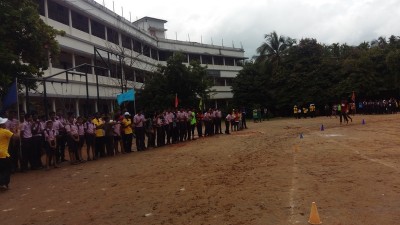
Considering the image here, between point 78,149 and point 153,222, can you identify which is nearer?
point 153,222

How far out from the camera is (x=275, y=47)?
59.9 meters

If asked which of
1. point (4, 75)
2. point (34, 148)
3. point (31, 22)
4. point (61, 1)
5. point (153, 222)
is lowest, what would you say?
point (153, 222)

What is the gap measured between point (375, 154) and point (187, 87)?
3008 cm

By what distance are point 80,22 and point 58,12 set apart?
140 inches

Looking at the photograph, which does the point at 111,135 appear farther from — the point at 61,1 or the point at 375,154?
the point at 61,1

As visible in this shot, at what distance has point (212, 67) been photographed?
216 feet

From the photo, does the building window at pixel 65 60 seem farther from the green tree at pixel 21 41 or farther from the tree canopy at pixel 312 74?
the tree canopy at pixel 312 74

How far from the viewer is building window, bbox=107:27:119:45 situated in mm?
38706

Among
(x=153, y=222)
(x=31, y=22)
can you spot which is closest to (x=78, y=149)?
(x=31, y=22)

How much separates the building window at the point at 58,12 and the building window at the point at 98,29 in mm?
4578

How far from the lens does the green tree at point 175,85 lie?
39.2m

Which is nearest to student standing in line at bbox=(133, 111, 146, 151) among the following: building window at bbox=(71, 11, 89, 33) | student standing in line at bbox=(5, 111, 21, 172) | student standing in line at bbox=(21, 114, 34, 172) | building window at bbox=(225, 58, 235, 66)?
student standing in line at bbox=(21, 114, 34, 172)

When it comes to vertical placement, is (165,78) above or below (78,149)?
above

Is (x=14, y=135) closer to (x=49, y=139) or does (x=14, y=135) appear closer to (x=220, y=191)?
(x=49, y=139)
